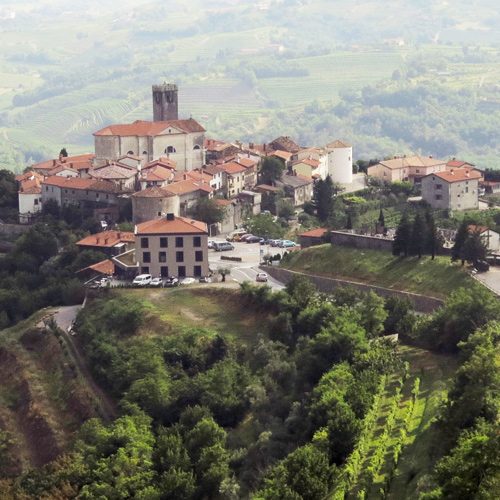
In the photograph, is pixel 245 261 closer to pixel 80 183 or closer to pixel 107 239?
pixel 107 239

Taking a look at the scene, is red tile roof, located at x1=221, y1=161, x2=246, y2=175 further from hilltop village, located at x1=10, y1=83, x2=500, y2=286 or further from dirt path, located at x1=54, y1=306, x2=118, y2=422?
dirt path, located at x1=54, y1=306, x2=118, y2=422

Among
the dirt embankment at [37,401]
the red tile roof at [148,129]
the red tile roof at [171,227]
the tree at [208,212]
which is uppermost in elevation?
the red tile roof at [148,129]

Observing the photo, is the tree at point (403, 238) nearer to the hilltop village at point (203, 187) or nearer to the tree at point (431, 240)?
the tree at point (431, 240)

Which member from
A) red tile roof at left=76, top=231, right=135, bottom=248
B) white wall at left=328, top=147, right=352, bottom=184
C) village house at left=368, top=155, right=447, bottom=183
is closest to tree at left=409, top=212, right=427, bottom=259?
red tile roof at left=76, top=231, right=135, bottom=248

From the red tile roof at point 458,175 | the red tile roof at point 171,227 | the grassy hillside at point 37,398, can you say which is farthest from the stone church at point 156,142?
the grassy hillside at point 37,398

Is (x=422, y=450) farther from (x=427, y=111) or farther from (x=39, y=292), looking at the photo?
(x=427, y=111)

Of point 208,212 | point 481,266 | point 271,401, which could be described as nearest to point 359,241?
point 481,266

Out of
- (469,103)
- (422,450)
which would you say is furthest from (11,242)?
(469,103)
